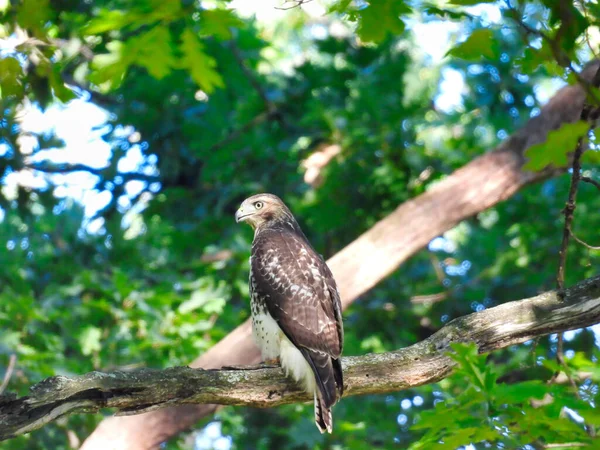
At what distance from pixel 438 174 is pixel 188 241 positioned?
3.55 metres

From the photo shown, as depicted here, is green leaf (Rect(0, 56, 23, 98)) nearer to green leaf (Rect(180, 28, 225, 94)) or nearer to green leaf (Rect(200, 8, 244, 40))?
green leaf (Rect(180, 28, 225, 94))

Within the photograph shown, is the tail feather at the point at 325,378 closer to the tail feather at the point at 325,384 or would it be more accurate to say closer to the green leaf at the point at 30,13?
the tail feather at the point at 325,384

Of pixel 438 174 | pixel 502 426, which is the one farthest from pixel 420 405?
pixel 502 426

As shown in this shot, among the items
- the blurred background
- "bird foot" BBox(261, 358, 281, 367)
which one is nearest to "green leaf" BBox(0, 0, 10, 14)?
the blurred background

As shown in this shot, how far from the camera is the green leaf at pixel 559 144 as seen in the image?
8.27 ft

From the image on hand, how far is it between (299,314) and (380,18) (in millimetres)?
2409

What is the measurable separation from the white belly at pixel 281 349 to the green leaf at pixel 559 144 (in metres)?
2.53

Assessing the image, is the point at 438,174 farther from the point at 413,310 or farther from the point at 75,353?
the point at 75,353

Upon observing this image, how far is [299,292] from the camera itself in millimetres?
5348

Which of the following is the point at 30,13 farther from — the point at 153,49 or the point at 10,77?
the point at 153,49

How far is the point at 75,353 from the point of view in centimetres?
1016

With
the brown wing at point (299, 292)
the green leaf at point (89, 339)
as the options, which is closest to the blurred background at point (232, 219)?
the green leaf at point (89, 339)

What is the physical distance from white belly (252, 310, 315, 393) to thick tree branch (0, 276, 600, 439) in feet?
0.35

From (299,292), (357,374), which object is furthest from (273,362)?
(357,374)
